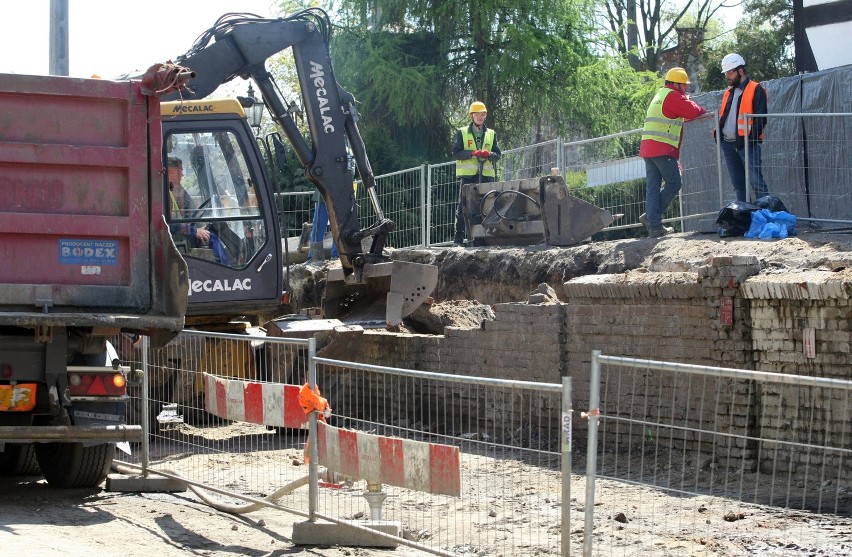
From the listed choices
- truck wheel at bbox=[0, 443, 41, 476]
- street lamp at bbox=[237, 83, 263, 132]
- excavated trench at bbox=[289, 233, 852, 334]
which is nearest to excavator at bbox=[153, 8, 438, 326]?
street lamp at bbox=[237, 83, 263, 132]

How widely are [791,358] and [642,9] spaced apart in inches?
1260

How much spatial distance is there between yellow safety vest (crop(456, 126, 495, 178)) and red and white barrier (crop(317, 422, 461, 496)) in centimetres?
935

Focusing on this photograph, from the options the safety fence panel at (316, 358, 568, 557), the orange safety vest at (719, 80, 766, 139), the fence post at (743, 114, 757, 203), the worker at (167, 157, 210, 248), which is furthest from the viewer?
the orange safety vest at (719, 80, 766, 139)

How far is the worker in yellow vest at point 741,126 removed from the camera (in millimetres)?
12727

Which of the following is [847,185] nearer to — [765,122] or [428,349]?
[765,122]

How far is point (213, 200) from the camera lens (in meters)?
11.9

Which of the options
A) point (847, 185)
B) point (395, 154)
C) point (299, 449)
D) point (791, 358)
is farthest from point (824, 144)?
point (395, 154)

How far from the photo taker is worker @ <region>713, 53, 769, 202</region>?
12734 mm

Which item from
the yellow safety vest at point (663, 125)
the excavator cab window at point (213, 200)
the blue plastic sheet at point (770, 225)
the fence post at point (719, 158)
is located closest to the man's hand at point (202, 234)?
the excavator cab window at point (213, 200)

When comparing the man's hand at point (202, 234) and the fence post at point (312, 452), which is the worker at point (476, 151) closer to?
the man's hand at point (202, 234)

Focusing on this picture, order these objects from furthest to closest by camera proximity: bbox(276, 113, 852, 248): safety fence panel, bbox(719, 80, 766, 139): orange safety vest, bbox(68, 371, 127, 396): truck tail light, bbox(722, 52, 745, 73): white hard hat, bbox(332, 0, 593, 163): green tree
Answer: bbox(332, 0, 593, 163): green tree < bbox(276, 113, 852, 248): safety fence panel < bbox(722, 52, 745, 73): white hard hat < bbox(719, 80, 766, 139): orange safety vest < bbox(68, 371, 127, 396): truck tail light

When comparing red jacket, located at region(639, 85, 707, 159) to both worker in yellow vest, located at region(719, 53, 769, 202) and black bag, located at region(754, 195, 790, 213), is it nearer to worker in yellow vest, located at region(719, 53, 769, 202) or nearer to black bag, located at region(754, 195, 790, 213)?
worker in yellow vest, located at region(719, 53, 769, 202)

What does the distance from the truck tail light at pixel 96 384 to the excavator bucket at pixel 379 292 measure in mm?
5074

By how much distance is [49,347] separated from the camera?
320 inches
